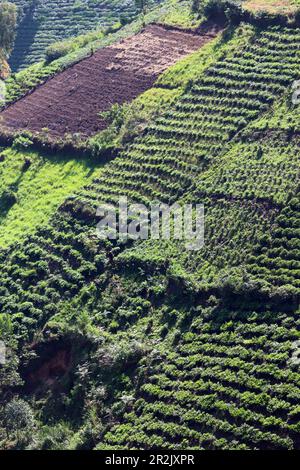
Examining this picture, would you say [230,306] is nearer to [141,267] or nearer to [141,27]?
[141,267]

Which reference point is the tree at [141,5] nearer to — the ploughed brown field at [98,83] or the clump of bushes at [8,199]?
the ploughed brown field at [98,83]

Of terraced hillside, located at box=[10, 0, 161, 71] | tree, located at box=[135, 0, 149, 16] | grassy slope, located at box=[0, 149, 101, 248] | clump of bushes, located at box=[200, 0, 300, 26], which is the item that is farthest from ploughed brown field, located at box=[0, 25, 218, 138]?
terraced hillside, located at box=[10, 0, 161, 71]

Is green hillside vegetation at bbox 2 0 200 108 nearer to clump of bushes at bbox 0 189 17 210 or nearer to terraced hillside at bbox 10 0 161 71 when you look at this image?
terraced hillside at bbox 10 0 161 71

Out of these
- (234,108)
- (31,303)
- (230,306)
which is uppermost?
(234,108)

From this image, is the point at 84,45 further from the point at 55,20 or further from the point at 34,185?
the point at 34,185

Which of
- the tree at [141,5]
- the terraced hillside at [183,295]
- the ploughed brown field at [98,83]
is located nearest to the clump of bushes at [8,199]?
the terraced hillside at [183,295]

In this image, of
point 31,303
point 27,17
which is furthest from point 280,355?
point 27,17

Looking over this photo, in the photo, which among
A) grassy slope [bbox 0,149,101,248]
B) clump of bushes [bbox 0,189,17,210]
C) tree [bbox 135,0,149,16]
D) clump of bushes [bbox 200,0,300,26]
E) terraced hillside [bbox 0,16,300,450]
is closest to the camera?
terraced hillside [bbox 0,16,300,450]

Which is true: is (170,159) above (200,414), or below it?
above
